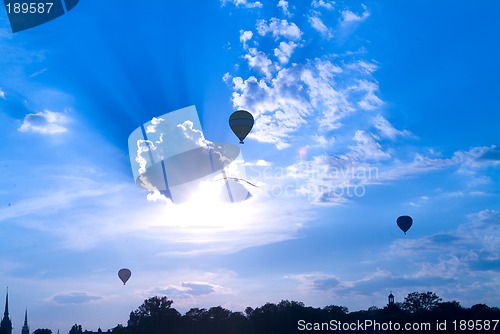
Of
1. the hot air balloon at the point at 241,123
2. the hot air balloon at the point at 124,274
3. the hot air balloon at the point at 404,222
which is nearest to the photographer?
the hot air balloon at the point at 241,123

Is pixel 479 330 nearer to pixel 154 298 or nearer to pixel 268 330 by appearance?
pixel 268 330

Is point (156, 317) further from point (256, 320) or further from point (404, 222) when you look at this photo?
point (404, 222)

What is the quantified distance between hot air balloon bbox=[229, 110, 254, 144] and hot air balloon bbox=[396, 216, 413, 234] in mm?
28928

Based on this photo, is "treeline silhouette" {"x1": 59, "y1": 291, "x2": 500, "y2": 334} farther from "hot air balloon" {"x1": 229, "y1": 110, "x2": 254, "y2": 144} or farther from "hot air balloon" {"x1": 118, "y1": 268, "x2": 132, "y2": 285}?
"hot air balloon" {"x1": 229, "y1": 110, "x2": 254, "y2": 144}

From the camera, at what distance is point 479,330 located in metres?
103

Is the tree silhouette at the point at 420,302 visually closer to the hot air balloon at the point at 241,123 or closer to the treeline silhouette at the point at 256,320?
the treeline silhouette at the point at 256,320

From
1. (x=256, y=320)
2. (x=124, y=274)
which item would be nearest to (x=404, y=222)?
(x=124, y=274)

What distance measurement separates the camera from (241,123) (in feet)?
215

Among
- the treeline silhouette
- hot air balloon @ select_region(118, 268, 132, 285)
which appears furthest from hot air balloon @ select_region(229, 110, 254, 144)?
the treeline silhouette

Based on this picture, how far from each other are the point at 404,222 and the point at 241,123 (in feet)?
99.9

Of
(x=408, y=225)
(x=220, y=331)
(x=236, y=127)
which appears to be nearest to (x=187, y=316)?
(x=220, y=331)

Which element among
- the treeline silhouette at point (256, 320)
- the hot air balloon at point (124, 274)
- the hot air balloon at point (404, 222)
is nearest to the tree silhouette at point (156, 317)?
the treeline silhouette at point (256, 320)

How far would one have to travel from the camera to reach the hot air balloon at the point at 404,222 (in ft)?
272

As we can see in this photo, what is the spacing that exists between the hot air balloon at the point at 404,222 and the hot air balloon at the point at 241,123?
94.9 feet
